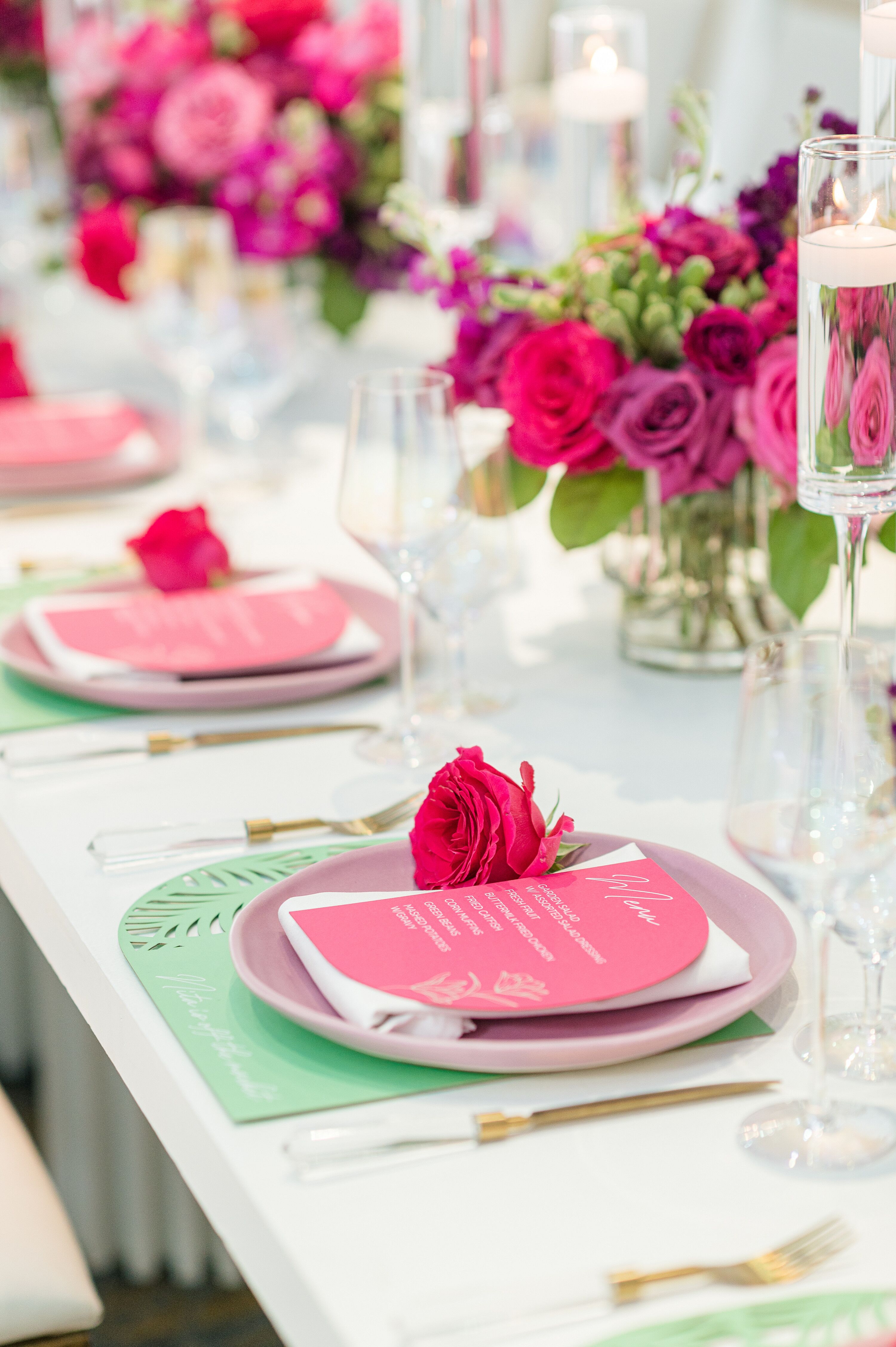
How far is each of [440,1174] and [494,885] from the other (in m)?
0.19

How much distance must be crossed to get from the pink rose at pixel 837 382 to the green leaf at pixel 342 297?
141 centimetres

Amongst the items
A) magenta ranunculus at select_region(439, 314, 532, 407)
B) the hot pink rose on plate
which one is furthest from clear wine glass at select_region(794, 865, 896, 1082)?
the hot pink rose on plate

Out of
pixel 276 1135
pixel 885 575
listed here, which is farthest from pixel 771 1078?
pixel 885 575

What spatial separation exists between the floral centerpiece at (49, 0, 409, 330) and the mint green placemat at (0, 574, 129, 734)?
1.01 meters

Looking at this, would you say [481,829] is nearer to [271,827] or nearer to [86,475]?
[271,827]

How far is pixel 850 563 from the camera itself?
100 centimetres

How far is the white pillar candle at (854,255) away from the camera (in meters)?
0.92

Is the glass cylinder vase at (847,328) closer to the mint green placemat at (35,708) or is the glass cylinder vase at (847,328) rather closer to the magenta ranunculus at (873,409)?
the magenta ranunculus at (873,409)

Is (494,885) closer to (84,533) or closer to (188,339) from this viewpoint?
(84,533)

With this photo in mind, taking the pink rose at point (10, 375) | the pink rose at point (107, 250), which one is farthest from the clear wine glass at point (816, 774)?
the pink rose at point (107, 250)

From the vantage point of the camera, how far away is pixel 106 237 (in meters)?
2.10

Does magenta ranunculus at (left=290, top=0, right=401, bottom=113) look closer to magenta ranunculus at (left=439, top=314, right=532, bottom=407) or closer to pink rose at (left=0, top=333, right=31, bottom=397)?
pink rose at (left=0, top=333, right=31, bottom=397)

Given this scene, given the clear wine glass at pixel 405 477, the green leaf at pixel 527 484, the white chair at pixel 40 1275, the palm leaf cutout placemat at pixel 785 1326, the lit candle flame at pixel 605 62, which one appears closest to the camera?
the palm leaf cutout placemat at pixel 785 1326

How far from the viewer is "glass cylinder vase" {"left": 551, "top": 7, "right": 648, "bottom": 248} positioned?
61.7 inches
